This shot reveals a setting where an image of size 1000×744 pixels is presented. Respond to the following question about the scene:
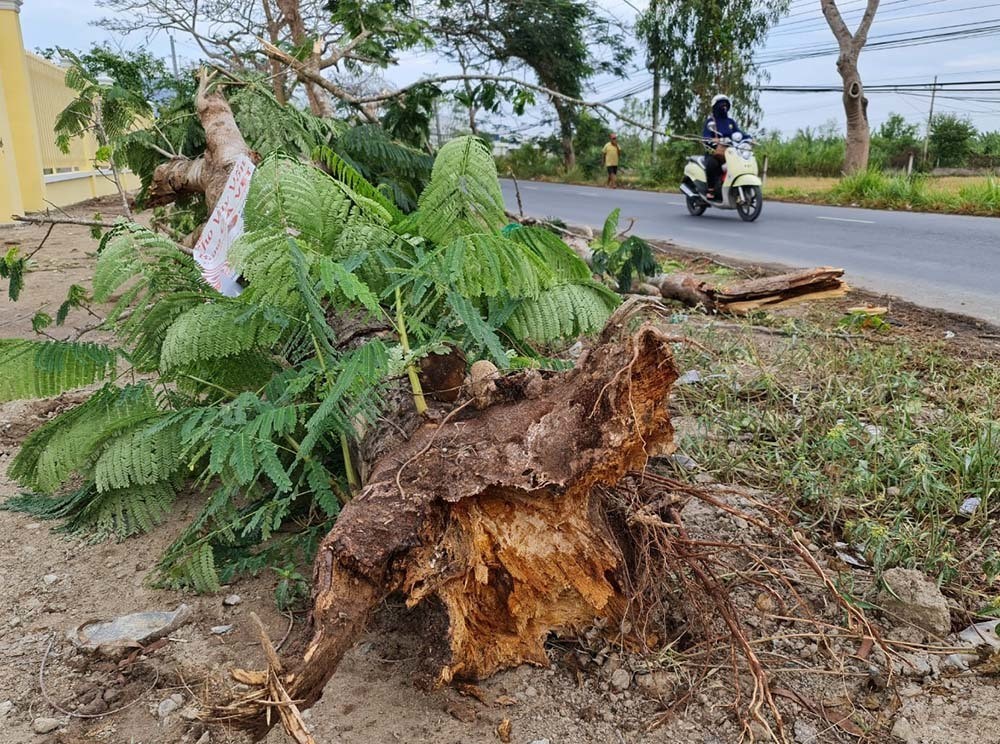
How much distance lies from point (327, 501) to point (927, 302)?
492 centimetres

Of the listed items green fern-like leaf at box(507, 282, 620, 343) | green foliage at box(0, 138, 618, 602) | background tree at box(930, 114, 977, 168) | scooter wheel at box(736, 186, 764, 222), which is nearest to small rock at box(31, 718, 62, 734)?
green foliage at box(0, 138, 618, 602)

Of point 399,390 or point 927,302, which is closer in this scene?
point 399,390

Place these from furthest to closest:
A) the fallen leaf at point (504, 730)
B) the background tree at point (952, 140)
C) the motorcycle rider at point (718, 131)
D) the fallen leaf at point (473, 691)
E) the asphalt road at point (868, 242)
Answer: the background tree at point (952, 140) → the motorcycle rider at point (718, 131) → the asphalt road at point (868, 242) → the fallen leaf at point (473, 691) → the fallen leaf at point (504, 730)

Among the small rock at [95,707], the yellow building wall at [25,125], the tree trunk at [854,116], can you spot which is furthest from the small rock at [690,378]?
the tree trunk at [854,116]

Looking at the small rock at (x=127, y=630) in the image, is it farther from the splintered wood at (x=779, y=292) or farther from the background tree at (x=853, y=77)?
the background tree at (x=853, y=77)

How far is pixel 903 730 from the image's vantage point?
1.67 metres

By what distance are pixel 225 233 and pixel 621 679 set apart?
→ 205 cm

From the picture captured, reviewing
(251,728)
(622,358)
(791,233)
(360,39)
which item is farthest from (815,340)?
(791,233)

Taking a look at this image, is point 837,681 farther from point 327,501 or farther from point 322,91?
point 322,91

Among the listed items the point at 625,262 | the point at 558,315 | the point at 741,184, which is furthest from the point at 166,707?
the point at 741,184

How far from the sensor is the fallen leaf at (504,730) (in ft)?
5.53

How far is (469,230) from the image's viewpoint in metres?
2.25

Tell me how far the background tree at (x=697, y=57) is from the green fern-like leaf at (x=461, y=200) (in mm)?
24033

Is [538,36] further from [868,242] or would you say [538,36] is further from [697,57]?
[868,242]
